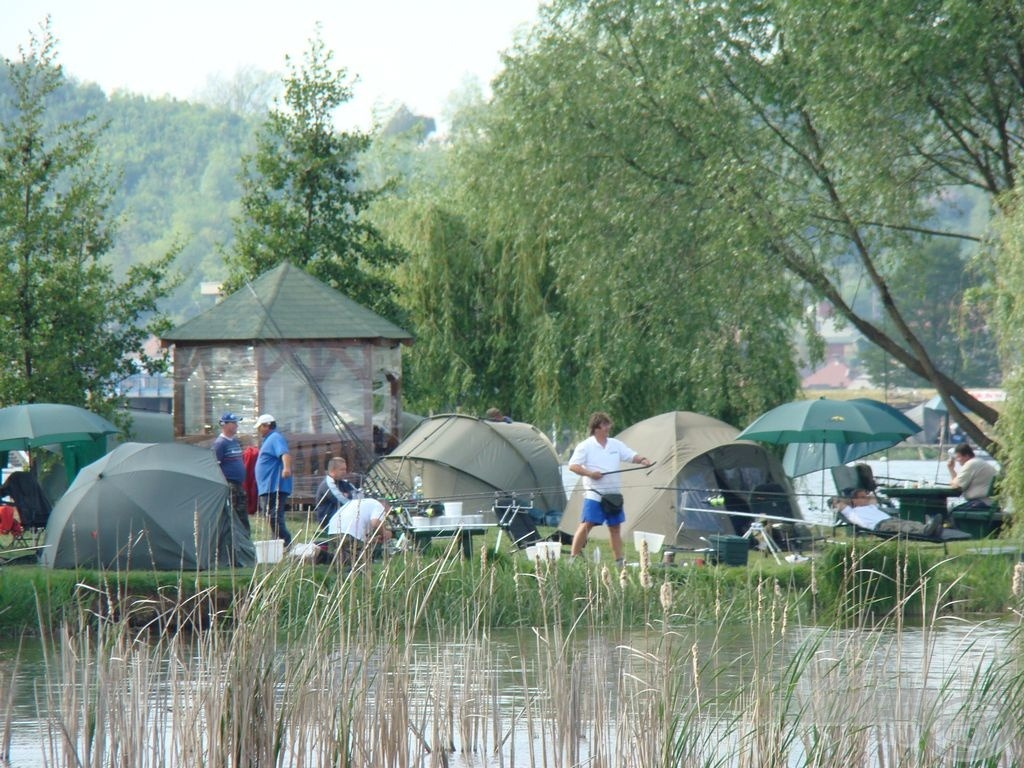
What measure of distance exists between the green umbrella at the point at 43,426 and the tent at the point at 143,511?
169cm

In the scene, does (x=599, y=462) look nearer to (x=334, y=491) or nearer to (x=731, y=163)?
(x=334, y=491)

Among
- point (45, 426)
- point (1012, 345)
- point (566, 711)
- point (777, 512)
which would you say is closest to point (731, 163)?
point (777, 512)

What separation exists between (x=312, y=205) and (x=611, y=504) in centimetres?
1313

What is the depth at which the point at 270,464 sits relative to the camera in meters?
15.7

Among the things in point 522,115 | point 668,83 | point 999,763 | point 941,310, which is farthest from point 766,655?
point 941,310

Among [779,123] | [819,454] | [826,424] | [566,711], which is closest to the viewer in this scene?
[566,711]

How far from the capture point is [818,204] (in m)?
19.2

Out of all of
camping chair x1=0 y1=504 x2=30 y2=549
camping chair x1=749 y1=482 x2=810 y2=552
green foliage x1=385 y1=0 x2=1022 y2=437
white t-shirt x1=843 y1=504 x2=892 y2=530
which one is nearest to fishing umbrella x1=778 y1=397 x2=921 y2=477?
green foliage x1=385 y1=0 x2=1022 y2=437

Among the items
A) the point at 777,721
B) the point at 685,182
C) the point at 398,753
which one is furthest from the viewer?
the point at 685,182

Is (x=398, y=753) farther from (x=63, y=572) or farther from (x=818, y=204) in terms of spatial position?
(x=818, y=204)

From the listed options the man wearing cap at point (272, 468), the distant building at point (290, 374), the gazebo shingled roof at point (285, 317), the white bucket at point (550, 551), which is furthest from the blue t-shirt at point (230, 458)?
the white bucket at point (550, 551)

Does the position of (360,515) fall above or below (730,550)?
above

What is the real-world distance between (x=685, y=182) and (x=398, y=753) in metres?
14.0

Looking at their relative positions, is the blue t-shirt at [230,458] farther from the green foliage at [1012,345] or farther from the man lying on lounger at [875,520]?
the green foliage at [1012,345]
